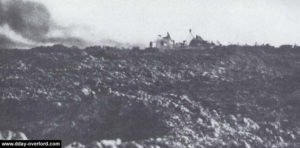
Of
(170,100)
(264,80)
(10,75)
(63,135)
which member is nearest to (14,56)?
(10,75)

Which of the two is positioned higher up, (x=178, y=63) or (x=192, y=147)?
(x=178, y=63)

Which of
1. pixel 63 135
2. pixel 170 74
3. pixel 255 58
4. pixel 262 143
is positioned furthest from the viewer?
pixel 255 58

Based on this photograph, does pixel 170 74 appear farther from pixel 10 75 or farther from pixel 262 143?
pixel 10 75

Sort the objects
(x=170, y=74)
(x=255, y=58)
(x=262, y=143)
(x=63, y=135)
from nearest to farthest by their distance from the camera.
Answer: (x=63, y=135)
(x=262, y=143)
(x=170, y=74)
(x=255, y=58)

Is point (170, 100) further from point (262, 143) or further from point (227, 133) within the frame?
point (262, 143)

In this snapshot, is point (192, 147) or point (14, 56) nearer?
point (192, 147)

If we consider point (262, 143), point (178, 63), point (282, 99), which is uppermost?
point (178, 63)
